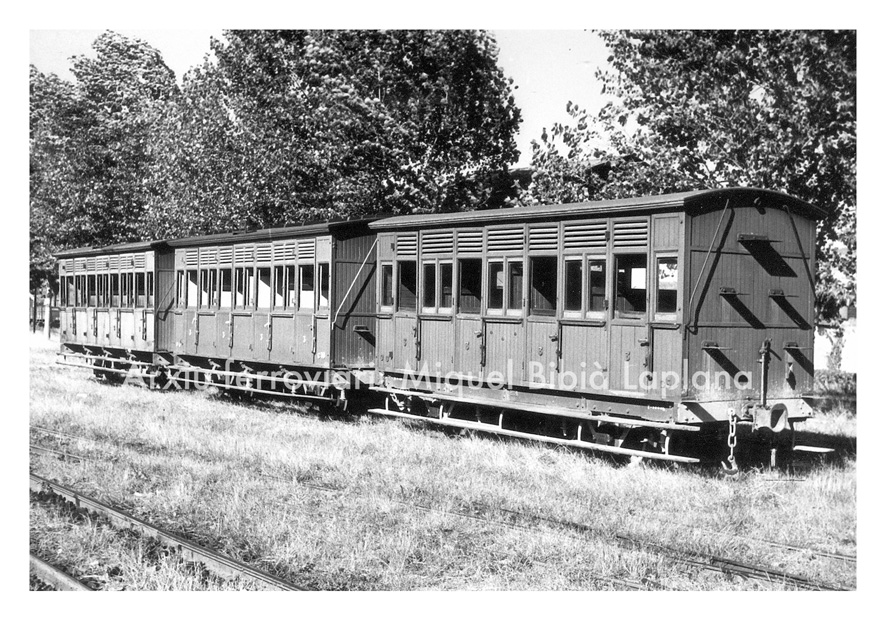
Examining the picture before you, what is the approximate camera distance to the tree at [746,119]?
10.4m

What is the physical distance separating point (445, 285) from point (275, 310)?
4.49 m

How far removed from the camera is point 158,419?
15023 millimetres

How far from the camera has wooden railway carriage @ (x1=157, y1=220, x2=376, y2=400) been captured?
1472 centimetres

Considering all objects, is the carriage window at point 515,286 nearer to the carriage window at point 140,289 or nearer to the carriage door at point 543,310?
the carriage door at point 543,310

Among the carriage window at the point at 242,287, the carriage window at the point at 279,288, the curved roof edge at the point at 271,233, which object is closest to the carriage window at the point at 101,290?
the curved roof edge at the point at 271,233

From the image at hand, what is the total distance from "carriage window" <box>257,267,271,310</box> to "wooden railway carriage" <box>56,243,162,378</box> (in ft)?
13.5

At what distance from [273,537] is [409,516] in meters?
1.37

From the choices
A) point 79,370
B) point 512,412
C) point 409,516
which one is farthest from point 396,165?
point 79,370

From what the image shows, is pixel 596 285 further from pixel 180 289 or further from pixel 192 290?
pixel 180 289

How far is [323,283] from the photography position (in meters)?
15.0

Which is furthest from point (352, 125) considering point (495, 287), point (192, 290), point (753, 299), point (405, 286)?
point (753, 299)

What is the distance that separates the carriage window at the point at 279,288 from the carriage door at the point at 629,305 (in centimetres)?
751

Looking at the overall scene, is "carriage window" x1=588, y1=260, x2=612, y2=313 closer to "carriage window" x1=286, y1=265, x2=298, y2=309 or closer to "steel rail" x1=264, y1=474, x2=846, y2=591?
"steel rail" x1=264, y1=474, x2=846, y2=591

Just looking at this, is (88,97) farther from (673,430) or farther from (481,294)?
(673,430)
